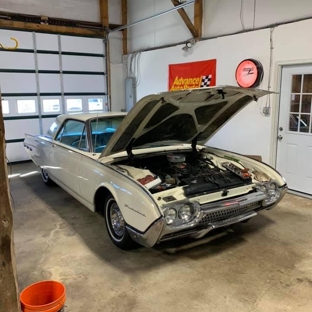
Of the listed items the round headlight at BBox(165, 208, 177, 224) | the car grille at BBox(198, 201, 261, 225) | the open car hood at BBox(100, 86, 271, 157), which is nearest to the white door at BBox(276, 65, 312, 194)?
the open car hood at BBox(100, 86, 271, 157)

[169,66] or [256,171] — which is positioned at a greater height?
[169,66]

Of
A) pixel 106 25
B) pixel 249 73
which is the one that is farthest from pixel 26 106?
pixel 249 73

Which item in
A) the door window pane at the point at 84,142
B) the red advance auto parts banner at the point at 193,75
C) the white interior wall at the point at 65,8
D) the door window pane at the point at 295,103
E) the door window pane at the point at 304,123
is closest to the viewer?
the door window pane at the point at 84,142

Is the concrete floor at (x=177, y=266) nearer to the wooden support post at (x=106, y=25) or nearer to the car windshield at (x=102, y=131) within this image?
the car windshield at (x=102, y=131)

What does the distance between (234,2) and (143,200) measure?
4.56 metres

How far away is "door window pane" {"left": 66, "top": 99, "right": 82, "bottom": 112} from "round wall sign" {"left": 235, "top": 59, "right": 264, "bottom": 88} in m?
4.18

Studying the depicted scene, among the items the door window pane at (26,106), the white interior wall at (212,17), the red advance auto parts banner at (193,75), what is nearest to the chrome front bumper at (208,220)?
the white interior wall at (212,17)

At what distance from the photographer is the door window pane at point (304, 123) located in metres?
4.63

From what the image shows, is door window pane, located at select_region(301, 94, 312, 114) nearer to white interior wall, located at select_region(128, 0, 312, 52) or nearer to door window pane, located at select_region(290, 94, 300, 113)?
door window pane, located at select_region(290, 94, 300, 113)

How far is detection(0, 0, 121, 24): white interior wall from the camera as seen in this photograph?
690 cm

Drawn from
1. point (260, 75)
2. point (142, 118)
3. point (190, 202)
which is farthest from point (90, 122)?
point (260, 75)

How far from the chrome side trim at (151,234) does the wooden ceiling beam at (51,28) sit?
6.08 m

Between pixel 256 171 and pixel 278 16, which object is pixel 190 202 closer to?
pixel 256 171

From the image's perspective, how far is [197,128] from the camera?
12.3 ft
